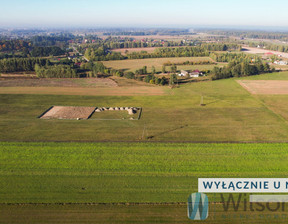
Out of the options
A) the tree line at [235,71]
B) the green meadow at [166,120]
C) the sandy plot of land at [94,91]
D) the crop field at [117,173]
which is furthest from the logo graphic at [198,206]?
the tree line at [235,71]

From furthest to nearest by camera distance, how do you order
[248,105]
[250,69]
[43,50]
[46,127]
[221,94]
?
[43,50], [250,69], [221,94], [248,105], [46,127]

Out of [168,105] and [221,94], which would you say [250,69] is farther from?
[168,105]

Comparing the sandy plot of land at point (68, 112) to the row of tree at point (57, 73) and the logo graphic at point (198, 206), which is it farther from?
the row of tree at point (57, 73)

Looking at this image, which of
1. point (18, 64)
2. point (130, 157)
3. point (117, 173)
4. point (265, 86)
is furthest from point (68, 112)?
point (18, 64)

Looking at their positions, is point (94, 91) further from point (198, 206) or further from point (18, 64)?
point (198, 206)

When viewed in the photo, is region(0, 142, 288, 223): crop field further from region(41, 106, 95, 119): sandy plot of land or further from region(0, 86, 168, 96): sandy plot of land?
region(0, 86, 168, 96): sandy plot of land

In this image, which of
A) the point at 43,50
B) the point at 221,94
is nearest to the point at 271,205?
the point at 221,94

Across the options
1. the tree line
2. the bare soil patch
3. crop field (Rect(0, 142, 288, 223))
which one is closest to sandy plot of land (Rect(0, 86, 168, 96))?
the bare soil patch
